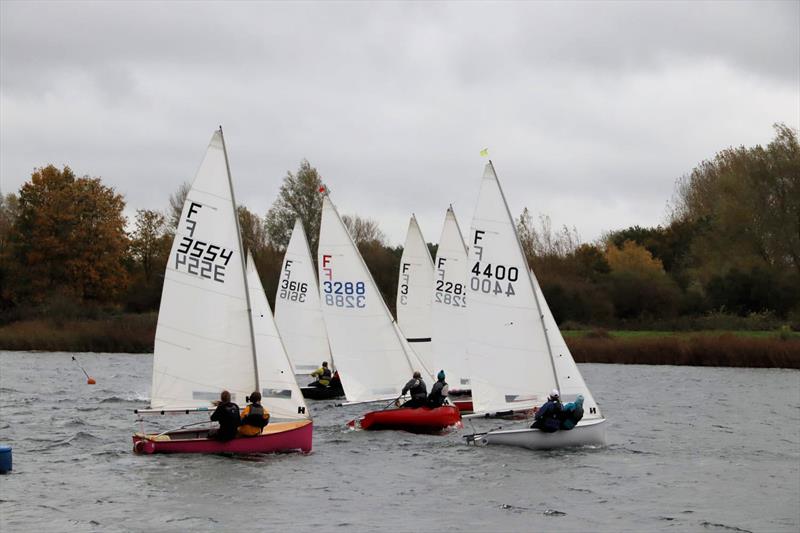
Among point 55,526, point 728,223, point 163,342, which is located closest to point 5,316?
point 728,223

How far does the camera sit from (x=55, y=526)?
17688 millimetres

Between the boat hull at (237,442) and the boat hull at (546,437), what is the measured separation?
4.18 meters

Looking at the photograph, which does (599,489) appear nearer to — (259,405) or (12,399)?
(259,405)

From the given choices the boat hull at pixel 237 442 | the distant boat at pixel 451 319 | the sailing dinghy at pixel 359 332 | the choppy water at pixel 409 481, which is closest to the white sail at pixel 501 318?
the choppy water at pixel 409 481

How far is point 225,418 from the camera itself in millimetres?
22438

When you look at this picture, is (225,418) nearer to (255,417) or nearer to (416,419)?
(255,417)

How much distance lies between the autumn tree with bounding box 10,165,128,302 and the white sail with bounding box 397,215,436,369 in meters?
40.5

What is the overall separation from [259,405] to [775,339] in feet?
110

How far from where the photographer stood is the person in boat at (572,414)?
24.4 m

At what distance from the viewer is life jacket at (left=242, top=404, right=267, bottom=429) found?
74.6ft

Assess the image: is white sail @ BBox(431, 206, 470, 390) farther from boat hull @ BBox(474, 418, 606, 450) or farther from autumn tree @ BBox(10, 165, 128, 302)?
autumn tree @ BBox(10, 165, 128, 302)

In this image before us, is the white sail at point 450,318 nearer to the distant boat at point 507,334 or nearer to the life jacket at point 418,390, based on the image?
the life jacket at point 418,390

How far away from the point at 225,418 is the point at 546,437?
7.15 metres

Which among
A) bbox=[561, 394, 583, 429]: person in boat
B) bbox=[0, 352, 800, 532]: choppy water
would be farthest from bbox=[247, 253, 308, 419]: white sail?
bbox=[561, 394, 583, 429]: person in boat
